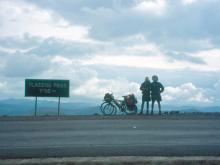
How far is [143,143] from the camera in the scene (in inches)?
541

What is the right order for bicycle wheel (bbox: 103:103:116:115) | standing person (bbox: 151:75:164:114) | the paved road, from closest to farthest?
1. the paved road
2. standing person (bbox: 151:75:164:114)
3. bicycle wheel (bbox: 103:103:116:115)

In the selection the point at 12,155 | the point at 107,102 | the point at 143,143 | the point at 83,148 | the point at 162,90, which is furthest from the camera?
the point at 107,102

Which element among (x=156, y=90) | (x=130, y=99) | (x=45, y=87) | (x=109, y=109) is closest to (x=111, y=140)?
(x=156, y=90)

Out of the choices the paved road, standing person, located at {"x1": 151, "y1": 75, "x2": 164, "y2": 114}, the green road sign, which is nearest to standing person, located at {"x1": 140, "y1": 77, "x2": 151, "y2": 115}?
standing person, located at {"x1": 151, "y1": 75, "x2": 164, "y2": 114}

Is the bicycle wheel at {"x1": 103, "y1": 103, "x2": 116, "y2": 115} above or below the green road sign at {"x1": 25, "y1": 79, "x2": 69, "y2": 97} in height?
below

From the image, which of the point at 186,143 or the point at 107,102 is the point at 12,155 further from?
the point at 107,102

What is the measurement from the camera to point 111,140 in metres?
14.5

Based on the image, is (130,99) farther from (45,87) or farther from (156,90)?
(45,87)

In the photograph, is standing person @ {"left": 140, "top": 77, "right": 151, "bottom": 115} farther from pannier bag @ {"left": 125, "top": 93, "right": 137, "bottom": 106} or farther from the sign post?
the sign post

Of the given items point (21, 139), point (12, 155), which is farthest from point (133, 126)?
point (12, 155)

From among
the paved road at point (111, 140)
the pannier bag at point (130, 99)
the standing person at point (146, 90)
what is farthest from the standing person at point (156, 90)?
the paved road at point (111, 140)

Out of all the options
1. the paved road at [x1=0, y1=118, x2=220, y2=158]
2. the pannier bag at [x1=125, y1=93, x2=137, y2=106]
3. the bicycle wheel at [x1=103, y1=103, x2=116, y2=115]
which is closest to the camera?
the paved road at [x1=0, y1=118, x2=220, y2=158]

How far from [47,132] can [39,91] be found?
50.5ft

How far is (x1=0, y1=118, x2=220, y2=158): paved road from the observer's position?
11875mm
